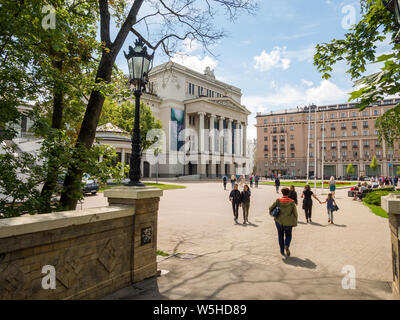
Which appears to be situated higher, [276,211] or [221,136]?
[221,136]

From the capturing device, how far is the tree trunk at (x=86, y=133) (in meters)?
5.12

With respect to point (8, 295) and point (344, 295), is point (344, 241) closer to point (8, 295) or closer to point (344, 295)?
point (344, 295)

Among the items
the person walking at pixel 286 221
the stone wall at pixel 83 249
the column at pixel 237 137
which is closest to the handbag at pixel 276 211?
the person walking at pixel 286 221

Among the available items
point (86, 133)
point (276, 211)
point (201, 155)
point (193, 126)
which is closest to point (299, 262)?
point (276, 211)

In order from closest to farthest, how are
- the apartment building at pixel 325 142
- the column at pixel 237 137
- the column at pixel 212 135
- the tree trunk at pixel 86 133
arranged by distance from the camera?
the tree trunk at pixel 86 133 < the column at pixel 212 135 < the column at pixel 237 137 < the apartment building at pixel 325 142

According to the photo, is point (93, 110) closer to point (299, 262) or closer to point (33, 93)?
point (33, 93)

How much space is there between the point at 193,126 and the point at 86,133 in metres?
56.8

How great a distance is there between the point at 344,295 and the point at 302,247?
312 cm

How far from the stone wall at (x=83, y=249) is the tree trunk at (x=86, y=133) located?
0.90 meters

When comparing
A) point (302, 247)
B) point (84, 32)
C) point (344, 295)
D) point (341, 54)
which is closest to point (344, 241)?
point (302, 247)

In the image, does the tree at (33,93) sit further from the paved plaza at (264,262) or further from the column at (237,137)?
the column at (237,137)

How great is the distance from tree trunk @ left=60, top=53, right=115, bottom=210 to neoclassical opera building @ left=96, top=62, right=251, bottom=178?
4558cm

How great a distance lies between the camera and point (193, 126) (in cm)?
6222
